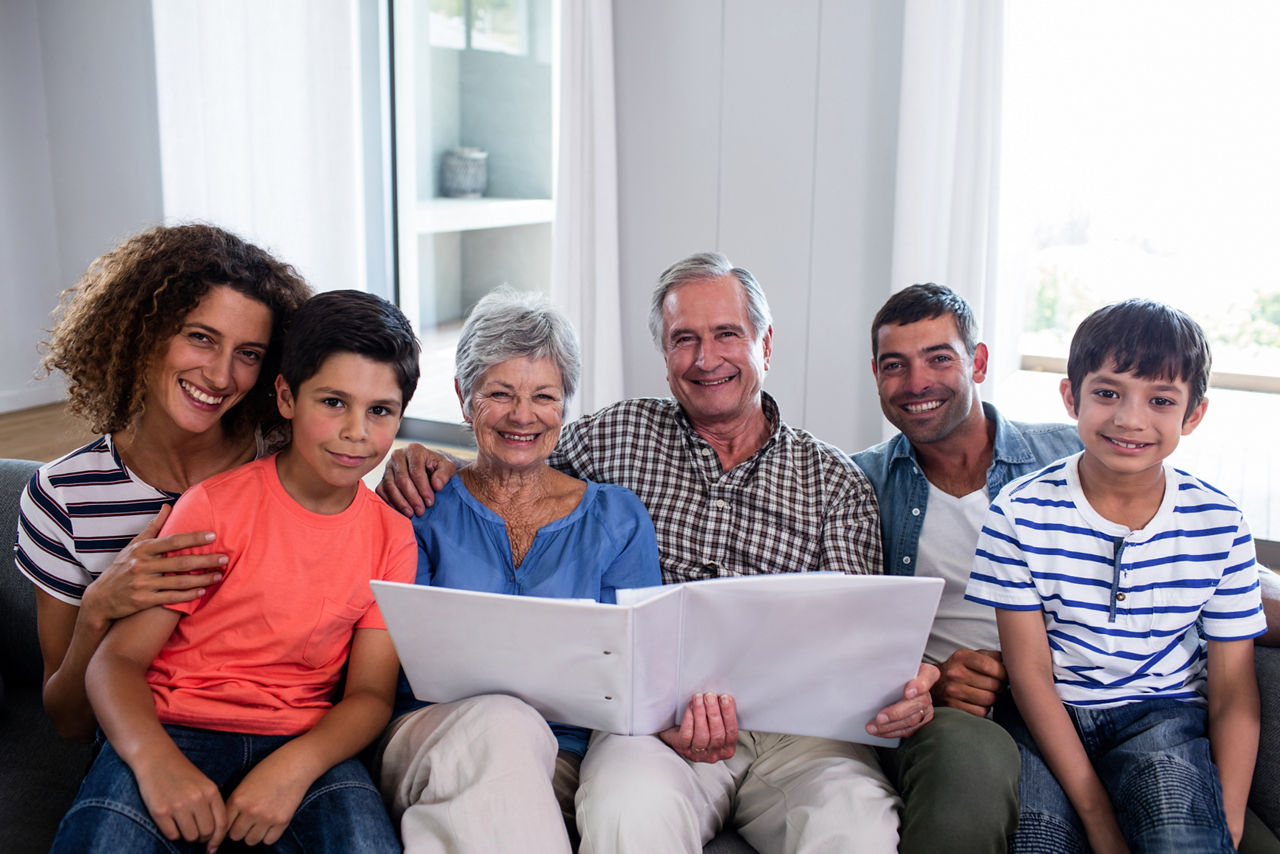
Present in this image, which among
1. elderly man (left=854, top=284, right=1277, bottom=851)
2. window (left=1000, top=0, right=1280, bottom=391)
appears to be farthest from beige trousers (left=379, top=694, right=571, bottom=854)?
window (left=1000, top=0, right=1280, bottom=391)

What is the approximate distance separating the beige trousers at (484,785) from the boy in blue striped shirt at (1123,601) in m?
0.67

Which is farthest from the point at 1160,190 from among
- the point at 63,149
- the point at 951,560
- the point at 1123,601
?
the point at 63,149

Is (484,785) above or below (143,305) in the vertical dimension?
below

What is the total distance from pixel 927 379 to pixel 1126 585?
512mm

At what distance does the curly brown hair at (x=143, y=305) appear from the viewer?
1.67 metres

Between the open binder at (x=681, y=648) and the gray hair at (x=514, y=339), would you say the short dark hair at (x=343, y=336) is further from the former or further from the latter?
the open binder at (x=681, y=648)

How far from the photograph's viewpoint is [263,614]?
1.56 m

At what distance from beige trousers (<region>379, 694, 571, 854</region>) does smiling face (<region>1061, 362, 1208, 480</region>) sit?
918 millimetres

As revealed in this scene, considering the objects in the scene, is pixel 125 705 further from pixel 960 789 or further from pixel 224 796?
pixel 960 789

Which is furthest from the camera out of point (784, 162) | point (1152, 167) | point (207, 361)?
point (1152, 167)

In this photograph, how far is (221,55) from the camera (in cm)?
433

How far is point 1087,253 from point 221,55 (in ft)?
11.9

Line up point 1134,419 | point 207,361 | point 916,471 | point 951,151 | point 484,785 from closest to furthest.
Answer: point 484,785 < point 1134,419 < point 207,361 < point 916,471 < point 951,151

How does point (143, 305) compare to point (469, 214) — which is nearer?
point (143, 305)
